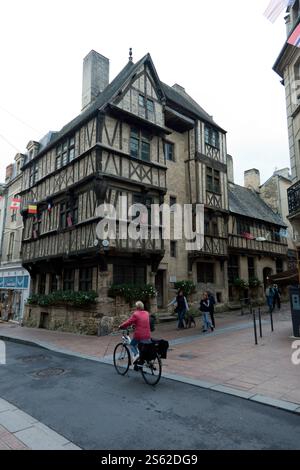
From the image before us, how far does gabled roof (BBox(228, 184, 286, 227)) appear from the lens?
72.3ft

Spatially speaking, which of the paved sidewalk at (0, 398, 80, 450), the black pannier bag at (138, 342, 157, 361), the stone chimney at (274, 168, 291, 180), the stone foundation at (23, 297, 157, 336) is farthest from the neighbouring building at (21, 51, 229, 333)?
the stone chimney at (274, 168, 291, 180)

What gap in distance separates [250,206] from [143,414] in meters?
22.3

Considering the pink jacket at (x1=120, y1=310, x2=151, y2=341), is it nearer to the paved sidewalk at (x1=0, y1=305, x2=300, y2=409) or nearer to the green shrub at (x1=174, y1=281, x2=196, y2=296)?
the paved sidewalk at (x1=0, y1=305, x2=300, y2=409)

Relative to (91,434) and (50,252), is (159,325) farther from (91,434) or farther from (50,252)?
(91,434)

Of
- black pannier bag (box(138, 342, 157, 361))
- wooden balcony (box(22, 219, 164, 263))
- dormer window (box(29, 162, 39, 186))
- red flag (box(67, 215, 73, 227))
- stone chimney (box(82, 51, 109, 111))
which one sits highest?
stone chimney (box(82, 51, 109, 111))

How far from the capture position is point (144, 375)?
18.4 ft

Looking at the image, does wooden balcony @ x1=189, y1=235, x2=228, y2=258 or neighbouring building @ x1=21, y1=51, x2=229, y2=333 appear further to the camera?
wooden balcony @ x1=189, y1=235, x2=228, y2=258

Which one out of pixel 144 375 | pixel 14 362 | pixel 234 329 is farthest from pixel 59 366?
pixel 234 329

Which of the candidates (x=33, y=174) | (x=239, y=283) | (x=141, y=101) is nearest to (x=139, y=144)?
(x=141, y=101)

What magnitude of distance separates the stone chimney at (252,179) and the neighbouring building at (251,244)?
2.68 m

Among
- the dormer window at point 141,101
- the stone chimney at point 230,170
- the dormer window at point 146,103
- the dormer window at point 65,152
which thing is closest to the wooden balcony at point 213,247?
the dormer window at point 146,103

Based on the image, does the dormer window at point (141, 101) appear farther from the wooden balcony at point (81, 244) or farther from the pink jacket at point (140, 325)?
the pink jacket at point (140, 325)

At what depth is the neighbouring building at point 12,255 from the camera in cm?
1873

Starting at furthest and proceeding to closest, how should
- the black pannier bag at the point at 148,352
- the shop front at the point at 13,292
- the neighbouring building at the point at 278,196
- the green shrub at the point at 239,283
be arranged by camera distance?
the neighbouring building at the point at 278,196
the green shrub at the point at 239,283
the shop front at the point at 13,292
the black pannier bag at the point at 148,352
